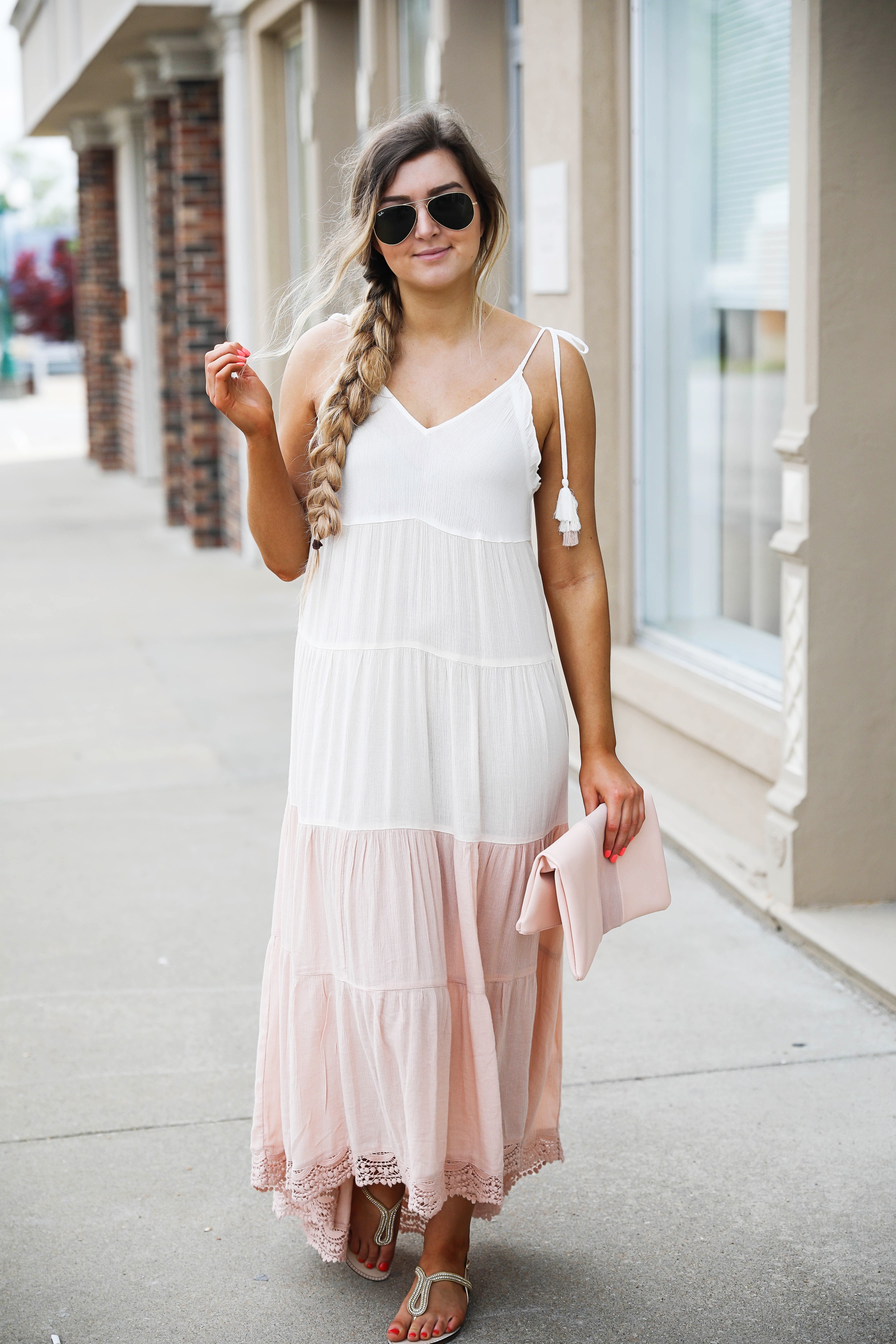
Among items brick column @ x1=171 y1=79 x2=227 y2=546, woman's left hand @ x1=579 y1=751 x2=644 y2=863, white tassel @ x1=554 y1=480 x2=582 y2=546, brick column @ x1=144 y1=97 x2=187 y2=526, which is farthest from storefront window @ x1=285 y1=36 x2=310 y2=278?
woman's left hand @ x1=579 y1=751 x2=644 y2=863

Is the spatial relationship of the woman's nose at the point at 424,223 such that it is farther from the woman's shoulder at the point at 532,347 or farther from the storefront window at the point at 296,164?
the storefront window at the point at 296,164

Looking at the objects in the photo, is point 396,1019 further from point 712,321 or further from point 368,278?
point 712,321

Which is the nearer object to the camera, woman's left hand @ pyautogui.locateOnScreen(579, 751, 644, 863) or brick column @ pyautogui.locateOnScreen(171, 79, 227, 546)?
woman's left hand @ pyautogui.locateOnScreen(579, 751, 644, 863)

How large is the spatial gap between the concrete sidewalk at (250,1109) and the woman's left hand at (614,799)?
2.91ft

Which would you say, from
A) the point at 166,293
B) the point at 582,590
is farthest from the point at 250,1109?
the point at 166,293

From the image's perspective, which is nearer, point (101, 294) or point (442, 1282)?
point (442, 1282)

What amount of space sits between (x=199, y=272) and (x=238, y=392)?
35.1ft

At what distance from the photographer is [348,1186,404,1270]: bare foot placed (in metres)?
2.95

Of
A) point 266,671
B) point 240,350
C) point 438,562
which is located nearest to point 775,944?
point 438,562

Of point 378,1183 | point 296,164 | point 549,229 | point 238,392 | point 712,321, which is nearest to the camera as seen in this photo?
point 238,392

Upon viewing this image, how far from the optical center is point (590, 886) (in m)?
2.63

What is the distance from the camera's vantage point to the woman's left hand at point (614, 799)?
2732 mm

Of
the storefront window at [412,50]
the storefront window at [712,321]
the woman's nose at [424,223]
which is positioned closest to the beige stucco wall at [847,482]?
the storefront window at [712,321]

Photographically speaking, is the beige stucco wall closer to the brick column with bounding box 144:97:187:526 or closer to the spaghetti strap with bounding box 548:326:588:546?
the spaghetti strap with bounding box 548:326:588:546
